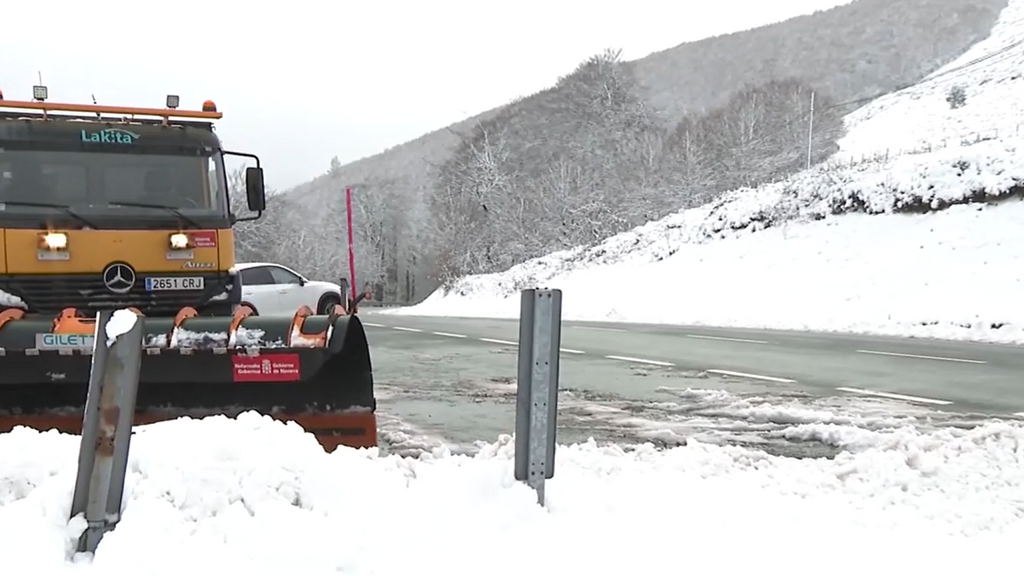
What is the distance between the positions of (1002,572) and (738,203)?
23.9 meters

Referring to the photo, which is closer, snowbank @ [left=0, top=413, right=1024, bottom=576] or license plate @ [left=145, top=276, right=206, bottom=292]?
snowbank @ [left=0, top=413, right=1024, bottom=576]

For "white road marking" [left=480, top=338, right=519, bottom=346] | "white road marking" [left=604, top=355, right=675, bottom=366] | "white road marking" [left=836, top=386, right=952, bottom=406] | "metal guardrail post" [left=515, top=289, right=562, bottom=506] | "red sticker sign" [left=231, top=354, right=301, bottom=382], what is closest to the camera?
"metal guardrail post" [left=515, top=289, right=562, bottom=506]

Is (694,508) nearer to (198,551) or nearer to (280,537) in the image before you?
(280,537)

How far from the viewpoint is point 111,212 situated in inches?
250

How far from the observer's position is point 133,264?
248 inches

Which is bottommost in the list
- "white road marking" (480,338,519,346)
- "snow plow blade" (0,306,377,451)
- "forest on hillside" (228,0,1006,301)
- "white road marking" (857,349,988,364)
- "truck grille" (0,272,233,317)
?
"white road marking" (480,338,519,346)

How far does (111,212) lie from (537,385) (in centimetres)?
445

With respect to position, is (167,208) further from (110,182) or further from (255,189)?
(255,189)

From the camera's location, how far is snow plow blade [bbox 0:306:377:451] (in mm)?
4879

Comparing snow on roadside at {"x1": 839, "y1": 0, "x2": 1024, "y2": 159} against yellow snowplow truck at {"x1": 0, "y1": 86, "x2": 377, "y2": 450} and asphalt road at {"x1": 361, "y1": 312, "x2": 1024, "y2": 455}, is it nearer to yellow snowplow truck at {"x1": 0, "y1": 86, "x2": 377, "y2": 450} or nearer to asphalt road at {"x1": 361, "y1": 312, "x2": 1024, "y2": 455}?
asphalt road at {"x1": 361, "y1": 312, "x2": 1024, "y2": 455}

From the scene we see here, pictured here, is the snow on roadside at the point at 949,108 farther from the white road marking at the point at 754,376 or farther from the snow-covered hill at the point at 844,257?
the white road marking at the point at 754,376

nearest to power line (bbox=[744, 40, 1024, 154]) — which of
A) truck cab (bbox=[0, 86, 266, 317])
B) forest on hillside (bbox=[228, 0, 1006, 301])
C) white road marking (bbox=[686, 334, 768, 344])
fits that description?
forest on hillside (bbox=[228, 0, 1006, 301])

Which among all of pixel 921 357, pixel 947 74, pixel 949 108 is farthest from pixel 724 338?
pixel 947 74

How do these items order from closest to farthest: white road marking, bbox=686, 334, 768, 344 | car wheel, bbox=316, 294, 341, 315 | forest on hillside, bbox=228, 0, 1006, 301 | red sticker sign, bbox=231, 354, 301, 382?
1. red sticker sign, bbox=231, 354, 301, 382
2. white road marking, bbox=686, 334, 768, 344
3. car wheel, bbox=316, 294, 341, 315
4. forest on hillside, bbox=228, 0, 1006, 301
